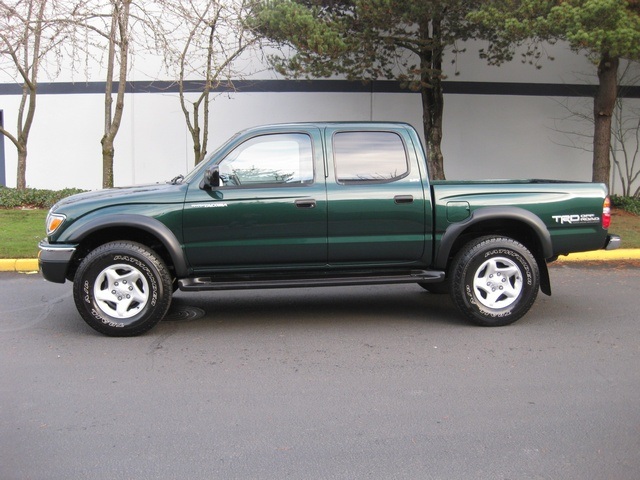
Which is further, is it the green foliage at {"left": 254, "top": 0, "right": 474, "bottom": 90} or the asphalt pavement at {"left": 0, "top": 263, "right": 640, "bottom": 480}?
the green foliage at {"left": 254, "top": 0, "right": 474, "bottom": 90}

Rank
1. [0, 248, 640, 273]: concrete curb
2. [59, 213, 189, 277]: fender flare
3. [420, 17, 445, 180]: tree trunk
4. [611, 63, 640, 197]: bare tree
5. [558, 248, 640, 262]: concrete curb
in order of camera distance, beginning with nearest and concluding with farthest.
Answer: [59, 213, 189, 277]: fender flare → [0, 248, 640, 273]: concrete curb → [558, 248, 640, 262]: concrete curb → [420, 17, 445, 180]: tree trunk → [611, 63, 640, 197]: bare tree

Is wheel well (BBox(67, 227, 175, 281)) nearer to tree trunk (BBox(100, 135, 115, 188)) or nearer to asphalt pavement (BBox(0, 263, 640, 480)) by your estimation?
asphalt pavement (BBox(0, 263, 640, 480))

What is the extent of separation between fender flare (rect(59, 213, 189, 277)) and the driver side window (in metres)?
0.71

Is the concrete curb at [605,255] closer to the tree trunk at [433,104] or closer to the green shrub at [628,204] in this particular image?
the green shrub at [628,204]

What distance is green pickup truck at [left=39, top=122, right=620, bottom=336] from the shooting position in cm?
565

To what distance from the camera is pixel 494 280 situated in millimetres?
5953

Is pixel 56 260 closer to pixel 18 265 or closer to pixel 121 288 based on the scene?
pixel 121 288

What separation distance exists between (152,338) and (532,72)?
13.0m

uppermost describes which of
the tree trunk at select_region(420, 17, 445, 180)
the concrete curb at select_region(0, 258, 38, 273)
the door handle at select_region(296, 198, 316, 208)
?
the tree trunk at select_region(420, 17, 445, 180)

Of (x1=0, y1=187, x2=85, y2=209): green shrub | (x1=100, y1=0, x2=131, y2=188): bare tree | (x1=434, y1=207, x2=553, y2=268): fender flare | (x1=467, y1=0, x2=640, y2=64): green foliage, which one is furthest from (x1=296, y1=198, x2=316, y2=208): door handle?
(x1=0, y1=187, x2=85, y2=209): green shrub

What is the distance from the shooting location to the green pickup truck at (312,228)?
222 inches

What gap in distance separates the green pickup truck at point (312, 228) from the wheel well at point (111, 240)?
1 centimetres

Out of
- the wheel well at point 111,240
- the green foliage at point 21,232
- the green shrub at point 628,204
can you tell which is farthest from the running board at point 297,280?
the green shrub at point 628,204

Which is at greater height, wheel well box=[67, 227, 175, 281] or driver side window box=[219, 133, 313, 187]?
driver side window box=[219, 133, 313, 187]
